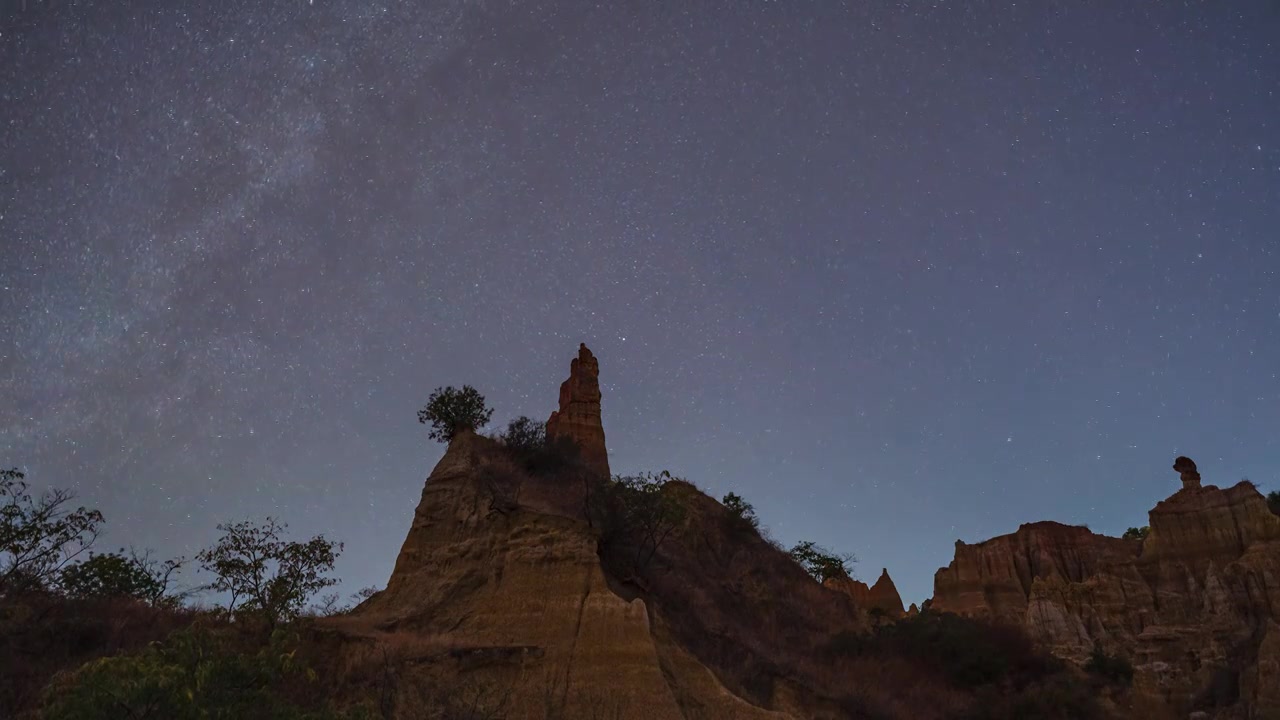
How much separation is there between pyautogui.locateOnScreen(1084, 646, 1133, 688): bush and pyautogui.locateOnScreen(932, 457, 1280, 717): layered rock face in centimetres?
140

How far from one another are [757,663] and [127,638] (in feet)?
70.4

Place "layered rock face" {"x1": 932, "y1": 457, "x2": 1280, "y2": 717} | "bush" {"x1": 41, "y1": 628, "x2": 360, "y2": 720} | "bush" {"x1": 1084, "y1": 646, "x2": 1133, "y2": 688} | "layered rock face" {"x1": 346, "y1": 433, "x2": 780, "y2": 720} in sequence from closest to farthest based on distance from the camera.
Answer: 1. "bush" {"x1": 41, "y1": 628, "x2": 360, "y2": 720}
2. "layered rock face" {"x1": 346, "y1": 433, "x2": 780, "y2": 720}
3. "layered rock face" {"x1": 932, "y1": 457, "x2": 1280, "y2": 717}
4. "bush" {"x1": 1084, "y1": 646, "x2": 1133, "y2": 688}

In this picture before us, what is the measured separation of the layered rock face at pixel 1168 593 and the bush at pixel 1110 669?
140 centimetres

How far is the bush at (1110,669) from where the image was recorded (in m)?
48.0

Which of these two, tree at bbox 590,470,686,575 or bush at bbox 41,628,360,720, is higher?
tree at bbox 590,470,686,575

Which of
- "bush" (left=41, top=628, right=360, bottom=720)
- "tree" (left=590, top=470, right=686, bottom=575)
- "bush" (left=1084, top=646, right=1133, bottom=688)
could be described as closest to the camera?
"bush" (left=41, top=628, right=360, bottom=720)

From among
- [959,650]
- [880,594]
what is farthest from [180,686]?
[880,594]

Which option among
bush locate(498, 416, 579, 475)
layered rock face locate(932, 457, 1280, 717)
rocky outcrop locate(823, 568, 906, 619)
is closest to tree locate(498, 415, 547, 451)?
bush locate(498, 416, 579, 475)

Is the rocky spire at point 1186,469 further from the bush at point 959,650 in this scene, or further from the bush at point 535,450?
the bush at point 535,450

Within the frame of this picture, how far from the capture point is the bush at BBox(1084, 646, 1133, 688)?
4800 cm

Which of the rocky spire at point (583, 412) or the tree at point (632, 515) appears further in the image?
the rocky spire at point (583, 412)

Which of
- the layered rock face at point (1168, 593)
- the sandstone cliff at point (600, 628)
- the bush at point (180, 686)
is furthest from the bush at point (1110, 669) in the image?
the bush at point (180, 686)

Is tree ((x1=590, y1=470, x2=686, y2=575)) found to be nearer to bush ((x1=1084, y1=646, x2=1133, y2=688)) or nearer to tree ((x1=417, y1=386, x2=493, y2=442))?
tree ((x1=417, y1=386, x2=493, y2=442))

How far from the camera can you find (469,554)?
95.6ft
